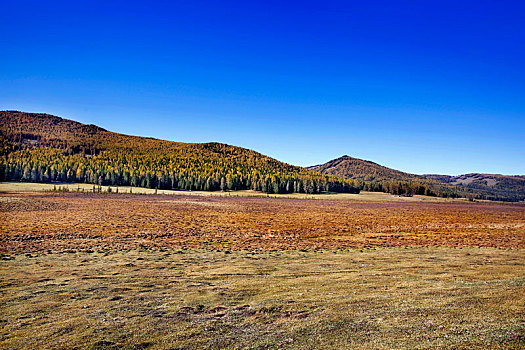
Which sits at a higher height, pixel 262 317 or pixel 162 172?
pixel 162 172

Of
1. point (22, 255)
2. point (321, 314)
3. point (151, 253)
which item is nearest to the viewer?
point (321, 314)

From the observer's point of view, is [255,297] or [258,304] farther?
[255,297]

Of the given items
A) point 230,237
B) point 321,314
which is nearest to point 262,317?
point 321,314

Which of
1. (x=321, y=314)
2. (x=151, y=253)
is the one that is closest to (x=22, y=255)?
(x=151, y=253)

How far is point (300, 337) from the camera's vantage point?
7.22 m

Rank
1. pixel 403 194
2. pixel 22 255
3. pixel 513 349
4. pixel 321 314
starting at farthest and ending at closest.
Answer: pixel 403 194 → pixel 22 255 → pixel 321 314 → pixel 513 349

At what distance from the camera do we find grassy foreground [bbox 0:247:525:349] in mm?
7055

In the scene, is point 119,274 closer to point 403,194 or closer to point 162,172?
point 162,172

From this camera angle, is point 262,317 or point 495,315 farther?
point 262,317

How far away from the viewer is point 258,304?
9797mm

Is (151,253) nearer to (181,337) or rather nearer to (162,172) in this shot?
(181,337)

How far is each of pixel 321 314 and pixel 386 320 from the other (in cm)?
170

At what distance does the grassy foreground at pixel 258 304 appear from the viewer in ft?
23.1

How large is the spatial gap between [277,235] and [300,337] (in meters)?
21.5
